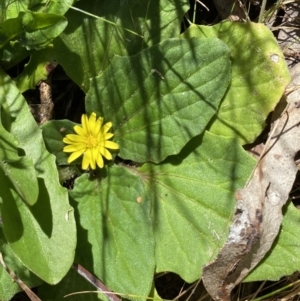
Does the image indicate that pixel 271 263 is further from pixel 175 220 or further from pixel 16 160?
pixel 16 160

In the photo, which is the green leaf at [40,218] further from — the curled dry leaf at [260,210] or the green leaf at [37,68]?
the curled dry leaf at [260,210]

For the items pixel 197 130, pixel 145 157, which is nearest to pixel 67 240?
pixel 145 157

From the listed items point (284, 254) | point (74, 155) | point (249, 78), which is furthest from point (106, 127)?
point (284, 254)

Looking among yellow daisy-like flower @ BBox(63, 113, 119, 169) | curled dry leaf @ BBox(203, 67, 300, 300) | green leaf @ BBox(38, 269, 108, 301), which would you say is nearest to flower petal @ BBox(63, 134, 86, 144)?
yellow daisy-like flower @ BBox(63, 113, 119, 169)

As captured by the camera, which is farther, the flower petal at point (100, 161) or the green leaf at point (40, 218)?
the flower petal at point (100, 161)

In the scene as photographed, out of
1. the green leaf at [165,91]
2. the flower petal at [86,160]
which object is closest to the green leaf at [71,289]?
the flower petal at [86,160]

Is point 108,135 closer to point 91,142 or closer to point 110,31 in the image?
Answer: point 91,142

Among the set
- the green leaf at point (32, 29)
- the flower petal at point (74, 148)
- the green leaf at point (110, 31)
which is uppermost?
the green leaf at point (32, 29)

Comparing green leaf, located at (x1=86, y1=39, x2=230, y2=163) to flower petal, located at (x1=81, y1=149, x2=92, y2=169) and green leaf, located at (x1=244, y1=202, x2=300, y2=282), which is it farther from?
green leaf, located at (x1=244, y1=202, x2=300, y2=282)
